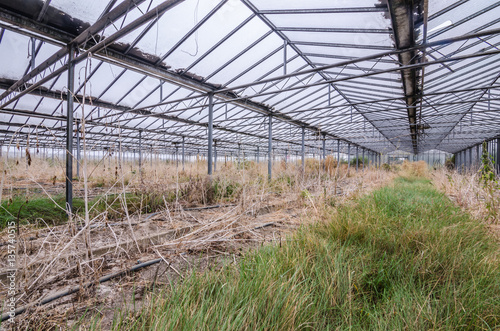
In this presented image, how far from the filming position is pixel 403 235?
191 centimetres

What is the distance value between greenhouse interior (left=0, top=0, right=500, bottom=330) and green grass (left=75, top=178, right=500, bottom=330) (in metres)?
0.01

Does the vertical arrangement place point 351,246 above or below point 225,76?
below

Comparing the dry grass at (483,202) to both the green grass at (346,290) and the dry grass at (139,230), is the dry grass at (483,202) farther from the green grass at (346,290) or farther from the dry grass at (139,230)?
→ the dry grass at (139,230)

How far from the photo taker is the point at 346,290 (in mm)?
1295

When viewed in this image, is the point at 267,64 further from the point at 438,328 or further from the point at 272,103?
the point at 438,328

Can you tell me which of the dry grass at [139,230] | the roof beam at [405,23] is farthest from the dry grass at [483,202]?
the roof beam at [405,23]

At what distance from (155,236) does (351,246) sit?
223cm

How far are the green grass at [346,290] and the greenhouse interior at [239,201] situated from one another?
15mm

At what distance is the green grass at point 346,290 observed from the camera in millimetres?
1013

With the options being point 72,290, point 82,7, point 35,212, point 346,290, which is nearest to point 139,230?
point 72,290

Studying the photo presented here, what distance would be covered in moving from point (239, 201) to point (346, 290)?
1944 mm

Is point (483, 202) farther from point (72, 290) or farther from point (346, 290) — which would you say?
point (72, 290)

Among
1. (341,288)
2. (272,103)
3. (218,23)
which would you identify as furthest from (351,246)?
(272,103)

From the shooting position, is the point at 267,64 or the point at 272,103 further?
the point at 272,103
